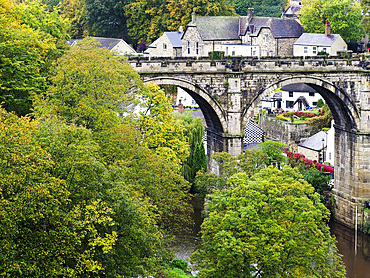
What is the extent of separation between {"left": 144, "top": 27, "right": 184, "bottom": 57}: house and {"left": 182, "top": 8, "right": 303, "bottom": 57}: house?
3.52ft

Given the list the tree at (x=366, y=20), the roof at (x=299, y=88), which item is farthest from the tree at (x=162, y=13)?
the tree at (x=366, y=20)

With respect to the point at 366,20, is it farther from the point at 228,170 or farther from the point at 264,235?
the point at 264,235

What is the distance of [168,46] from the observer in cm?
8350

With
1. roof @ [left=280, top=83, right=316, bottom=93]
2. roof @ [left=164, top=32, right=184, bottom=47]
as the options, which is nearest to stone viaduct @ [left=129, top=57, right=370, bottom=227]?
roof @ [left=280, top=83, right=316, bottom=93]

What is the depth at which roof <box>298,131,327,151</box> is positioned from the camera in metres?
60.2

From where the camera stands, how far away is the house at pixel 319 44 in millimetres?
75688

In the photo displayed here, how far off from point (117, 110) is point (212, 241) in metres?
8.23

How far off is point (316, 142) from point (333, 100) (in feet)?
49.6

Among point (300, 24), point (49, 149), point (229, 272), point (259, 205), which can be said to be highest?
point (300, 24)

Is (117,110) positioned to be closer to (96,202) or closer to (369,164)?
(96,202)

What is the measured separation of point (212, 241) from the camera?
2802cm

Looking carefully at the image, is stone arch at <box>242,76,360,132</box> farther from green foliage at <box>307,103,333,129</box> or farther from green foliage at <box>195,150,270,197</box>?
green foliage at <box>307,103,333,129</box>

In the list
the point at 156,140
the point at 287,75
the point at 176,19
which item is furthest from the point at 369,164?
the point at 176,19

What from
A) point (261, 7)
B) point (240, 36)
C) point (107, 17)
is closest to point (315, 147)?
point (240, 36)
